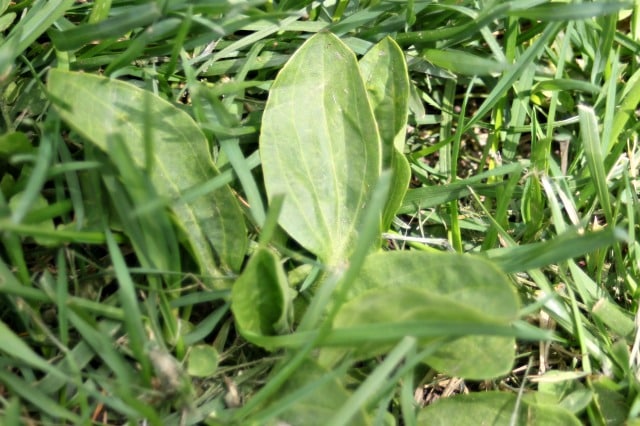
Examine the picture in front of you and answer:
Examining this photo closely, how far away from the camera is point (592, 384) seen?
128 centimetres

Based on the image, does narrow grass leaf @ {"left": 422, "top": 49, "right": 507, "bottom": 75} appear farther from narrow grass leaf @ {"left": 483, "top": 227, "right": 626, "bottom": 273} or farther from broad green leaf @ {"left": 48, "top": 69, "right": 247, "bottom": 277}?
broad green leaf @ {"left": 48, "top": 69, "right": 247, "bottom": 277}

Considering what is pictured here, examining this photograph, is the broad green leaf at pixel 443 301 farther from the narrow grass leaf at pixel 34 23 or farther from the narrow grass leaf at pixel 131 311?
the narrow grass leaf at pixel 34 23

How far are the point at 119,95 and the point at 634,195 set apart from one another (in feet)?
3.16

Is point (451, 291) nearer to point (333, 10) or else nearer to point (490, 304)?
point (490, 304)

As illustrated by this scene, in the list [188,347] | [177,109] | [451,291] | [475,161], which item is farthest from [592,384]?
[177,109]

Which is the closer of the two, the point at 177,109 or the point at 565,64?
the point at 177,109

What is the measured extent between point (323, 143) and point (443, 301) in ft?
1.40

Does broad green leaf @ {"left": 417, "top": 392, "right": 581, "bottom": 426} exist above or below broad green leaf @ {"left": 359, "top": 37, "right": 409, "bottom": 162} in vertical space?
below

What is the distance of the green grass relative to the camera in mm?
1092

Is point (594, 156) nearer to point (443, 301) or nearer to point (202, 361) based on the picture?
point (443, 301)

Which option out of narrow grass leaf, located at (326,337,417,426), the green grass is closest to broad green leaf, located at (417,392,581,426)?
the green grass

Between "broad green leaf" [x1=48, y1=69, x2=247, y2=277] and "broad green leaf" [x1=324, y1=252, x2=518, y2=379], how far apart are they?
0.24 meters

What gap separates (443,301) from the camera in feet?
3.20

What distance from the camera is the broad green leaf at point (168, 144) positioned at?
1146 mm
